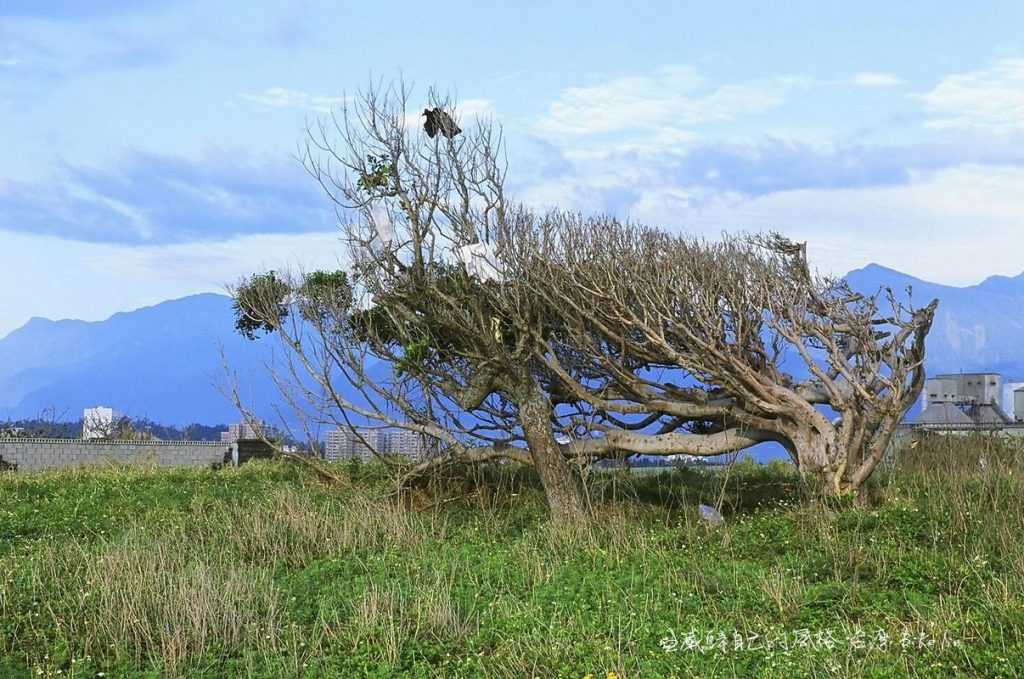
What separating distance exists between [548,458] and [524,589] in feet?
14.3

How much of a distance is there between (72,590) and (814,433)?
28.6 feet

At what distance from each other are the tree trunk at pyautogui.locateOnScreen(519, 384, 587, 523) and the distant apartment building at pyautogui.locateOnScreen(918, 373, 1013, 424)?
49.0ft

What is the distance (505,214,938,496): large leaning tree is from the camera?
12758 millimetres

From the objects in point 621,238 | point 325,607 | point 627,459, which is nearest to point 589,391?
point 627,459

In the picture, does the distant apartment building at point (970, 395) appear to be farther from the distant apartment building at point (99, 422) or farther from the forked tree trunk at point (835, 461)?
the distant apartment building at point (99, 422)

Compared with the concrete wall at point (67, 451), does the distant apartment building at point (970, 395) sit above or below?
above

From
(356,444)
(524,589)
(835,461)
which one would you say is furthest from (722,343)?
(356,444)

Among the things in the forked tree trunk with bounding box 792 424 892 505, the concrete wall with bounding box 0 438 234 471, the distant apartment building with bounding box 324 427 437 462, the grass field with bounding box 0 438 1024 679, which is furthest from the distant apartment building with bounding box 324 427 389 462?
the forked tree trunk with bounding box 792 424 892 505

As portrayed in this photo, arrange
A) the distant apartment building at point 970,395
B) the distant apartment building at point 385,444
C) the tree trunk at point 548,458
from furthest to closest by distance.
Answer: the distant apartment building at point 970,395 < the distant apartment building at point 385,444 < the tree trunk at point 548,458

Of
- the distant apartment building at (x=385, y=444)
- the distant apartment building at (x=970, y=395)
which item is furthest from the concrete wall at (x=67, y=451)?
the distant apartment building at (x=970, y=395)

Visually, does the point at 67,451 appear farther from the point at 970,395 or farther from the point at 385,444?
the point at 970,395

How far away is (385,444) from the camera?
713 inches

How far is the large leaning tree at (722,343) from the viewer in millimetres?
12758

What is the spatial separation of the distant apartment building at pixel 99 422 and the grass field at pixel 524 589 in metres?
19.1
